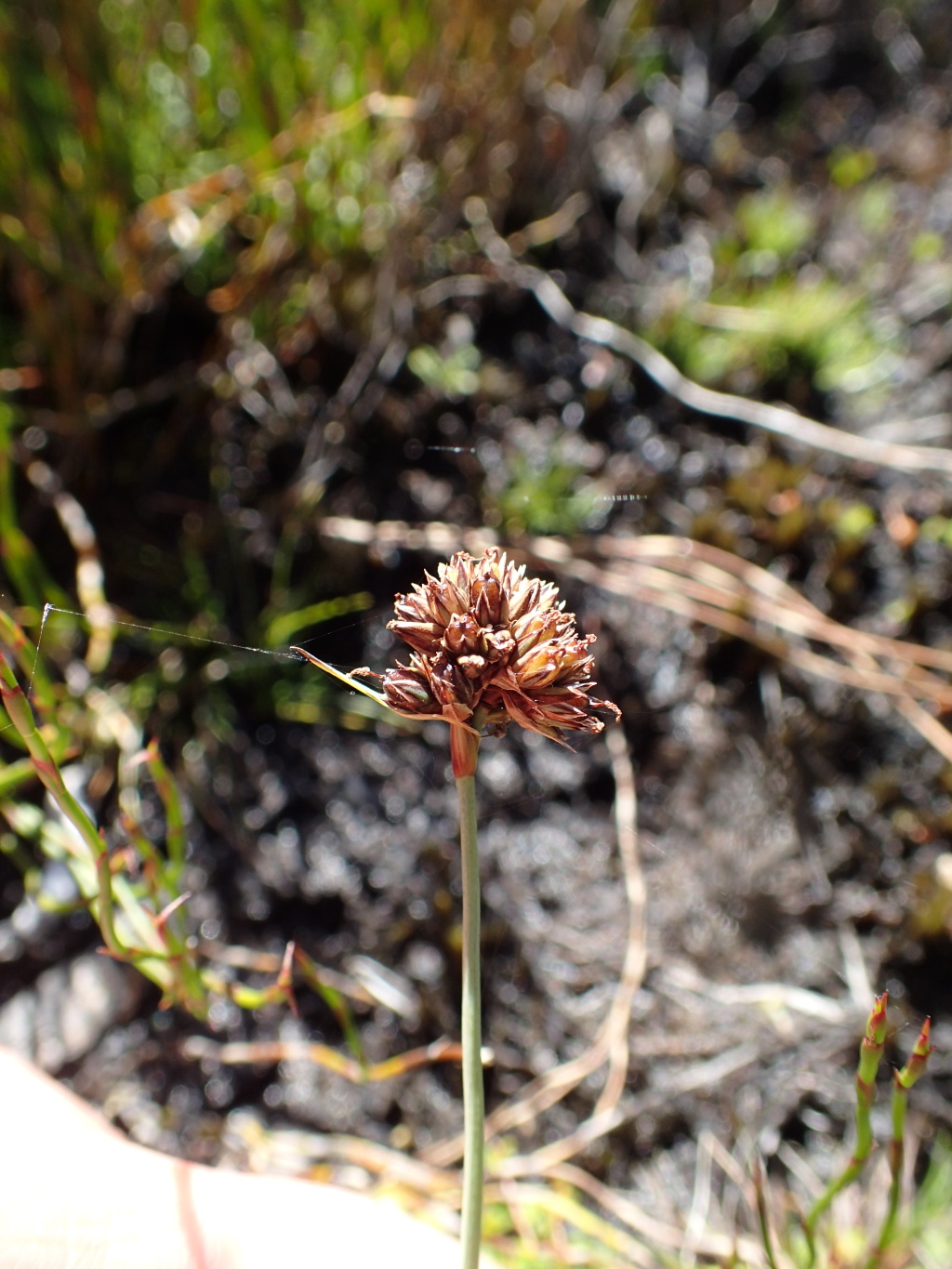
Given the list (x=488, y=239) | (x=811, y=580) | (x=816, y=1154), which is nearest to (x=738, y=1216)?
(x=816, y=1154)

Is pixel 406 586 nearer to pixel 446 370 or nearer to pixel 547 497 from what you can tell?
pixel 547 497

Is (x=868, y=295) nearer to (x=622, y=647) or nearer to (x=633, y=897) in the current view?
(x=622, y=647)

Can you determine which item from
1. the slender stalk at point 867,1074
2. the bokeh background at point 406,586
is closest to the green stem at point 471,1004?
the slender stalk at point 867,1074

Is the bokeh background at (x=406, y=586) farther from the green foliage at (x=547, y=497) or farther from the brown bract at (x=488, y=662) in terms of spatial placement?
the brown bract at (x=488, y=662)

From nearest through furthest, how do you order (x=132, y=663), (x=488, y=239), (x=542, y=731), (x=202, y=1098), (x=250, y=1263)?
(x=542, y=731) < (x=250, y=1263) < (x=202, y=1098) < (x=132, y=663) < (x=488, y=239)

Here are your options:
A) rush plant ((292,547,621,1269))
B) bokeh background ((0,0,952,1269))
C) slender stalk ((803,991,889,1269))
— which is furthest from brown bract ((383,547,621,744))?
bokeh background ((0,0,952,1269))

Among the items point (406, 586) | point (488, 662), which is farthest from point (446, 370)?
point (488, 662)

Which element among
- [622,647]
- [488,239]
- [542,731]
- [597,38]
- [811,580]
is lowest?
[542,731]
